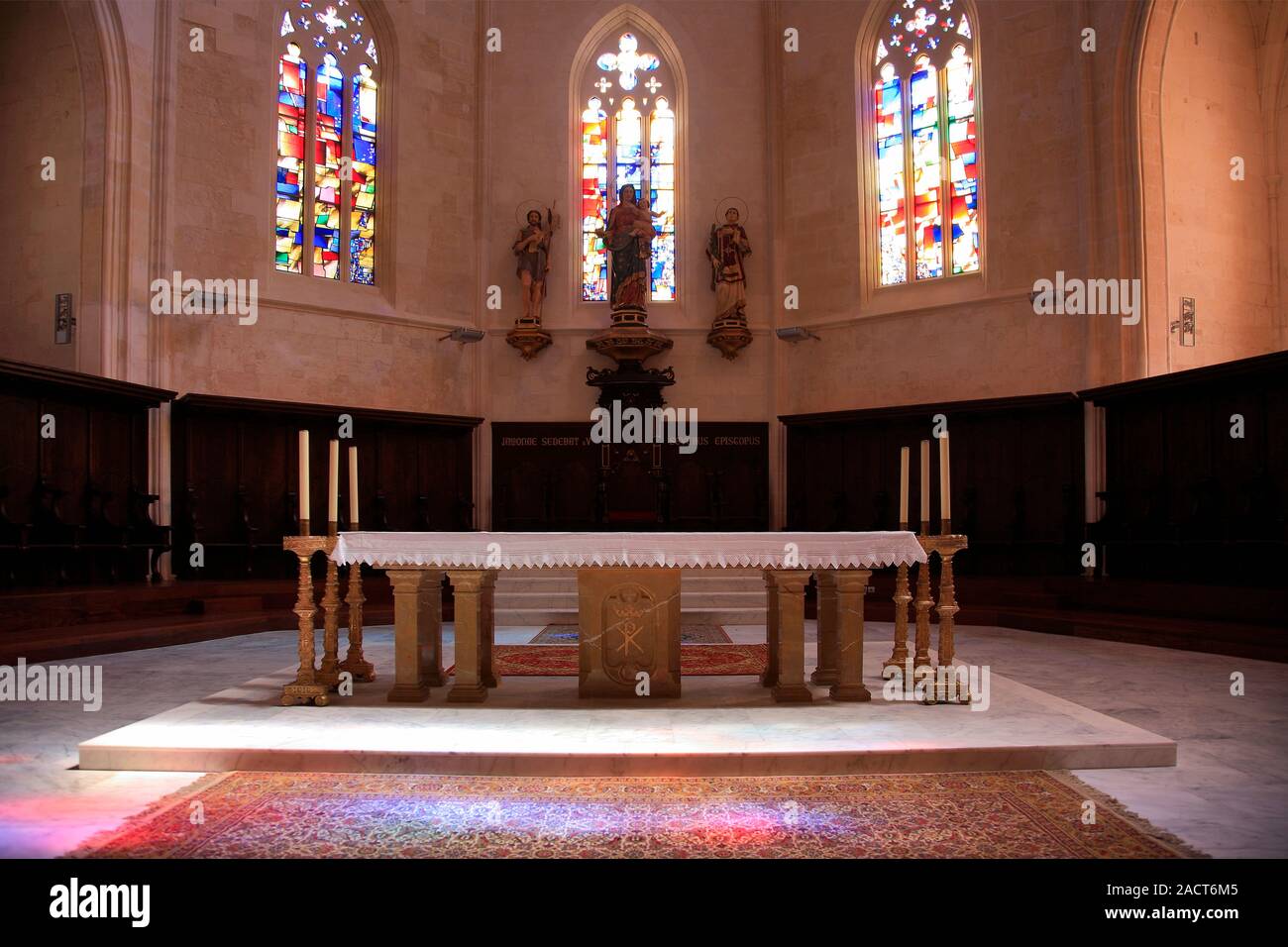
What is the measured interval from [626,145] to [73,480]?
10064 mm

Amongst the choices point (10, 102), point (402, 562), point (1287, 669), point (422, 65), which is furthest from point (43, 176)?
point (1287, 669)

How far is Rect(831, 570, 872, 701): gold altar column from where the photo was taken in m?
5.97

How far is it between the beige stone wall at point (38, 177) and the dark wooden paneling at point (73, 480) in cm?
113

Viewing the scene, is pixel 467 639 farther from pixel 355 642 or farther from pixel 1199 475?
pixel 1199 475

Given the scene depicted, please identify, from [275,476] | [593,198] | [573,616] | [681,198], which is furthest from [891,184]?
[275,476]

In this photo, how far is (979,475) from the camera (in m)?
14.0

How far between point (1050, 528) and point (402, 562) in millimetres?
9996

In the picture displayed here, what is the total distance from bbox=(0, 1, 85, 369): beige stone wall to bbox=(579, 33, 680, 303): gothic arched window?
7.45 metres

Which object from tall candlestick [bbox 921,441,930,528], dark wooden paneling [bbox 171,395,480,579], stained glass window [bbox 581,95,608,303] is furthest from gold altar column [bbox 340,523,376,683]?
stained glass window [bbox 581,95,608,303]

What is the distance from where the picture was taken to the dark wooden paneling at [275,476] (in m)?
13.0

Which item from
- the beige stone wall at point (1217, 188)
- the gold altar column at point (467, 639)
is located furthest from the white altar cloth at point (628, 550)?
the beige stone wall at point (1217, 188)

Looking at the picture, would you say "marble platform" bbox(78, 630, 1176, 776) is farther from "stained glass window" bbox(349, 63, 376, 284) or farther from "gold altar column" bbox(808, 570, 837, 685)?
"stained glass window" bbox(349, 63, 376, 284)

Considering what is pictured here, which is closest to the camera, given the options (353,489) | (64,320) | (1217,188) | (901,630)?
(353,489)
